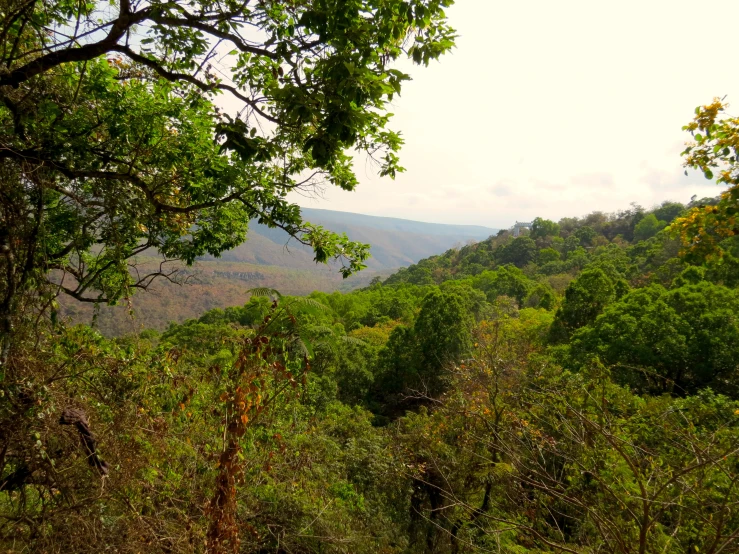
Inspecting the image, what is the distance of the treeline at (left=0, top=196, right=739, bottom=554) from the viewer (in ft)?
9.11

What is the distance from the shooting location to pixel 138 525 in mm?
3213

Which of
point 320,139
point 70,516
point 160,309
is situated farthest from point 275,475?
point 160,309

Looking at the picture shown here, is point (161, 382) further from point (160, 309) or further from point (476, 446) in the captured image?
point (160, 309)

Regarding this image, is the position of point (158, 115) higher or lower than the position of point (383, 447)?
higher

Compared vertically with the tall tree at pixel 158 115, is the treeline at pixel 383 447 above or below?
below

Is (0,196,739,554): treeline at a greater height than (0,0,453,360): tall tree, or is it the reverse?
(0,0,453,360): tall tree

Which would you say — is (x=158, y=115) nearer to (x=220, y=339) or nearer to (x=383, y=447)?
(x=220, y=339)

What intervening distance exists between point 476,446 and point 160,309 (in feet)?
267

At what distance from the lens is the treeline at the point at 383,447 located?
2.78m

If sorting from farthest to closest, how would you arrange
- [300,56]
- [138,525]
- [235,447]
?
[235,447], [138,525], [300,56]

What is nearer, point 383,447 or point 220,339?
point 220,339

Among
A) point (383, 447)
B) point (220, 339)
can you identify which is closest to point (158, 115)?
point (220, 339)

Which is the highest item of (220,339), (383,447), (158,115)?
(158,115)

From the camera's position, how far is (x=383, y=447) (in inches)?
396
